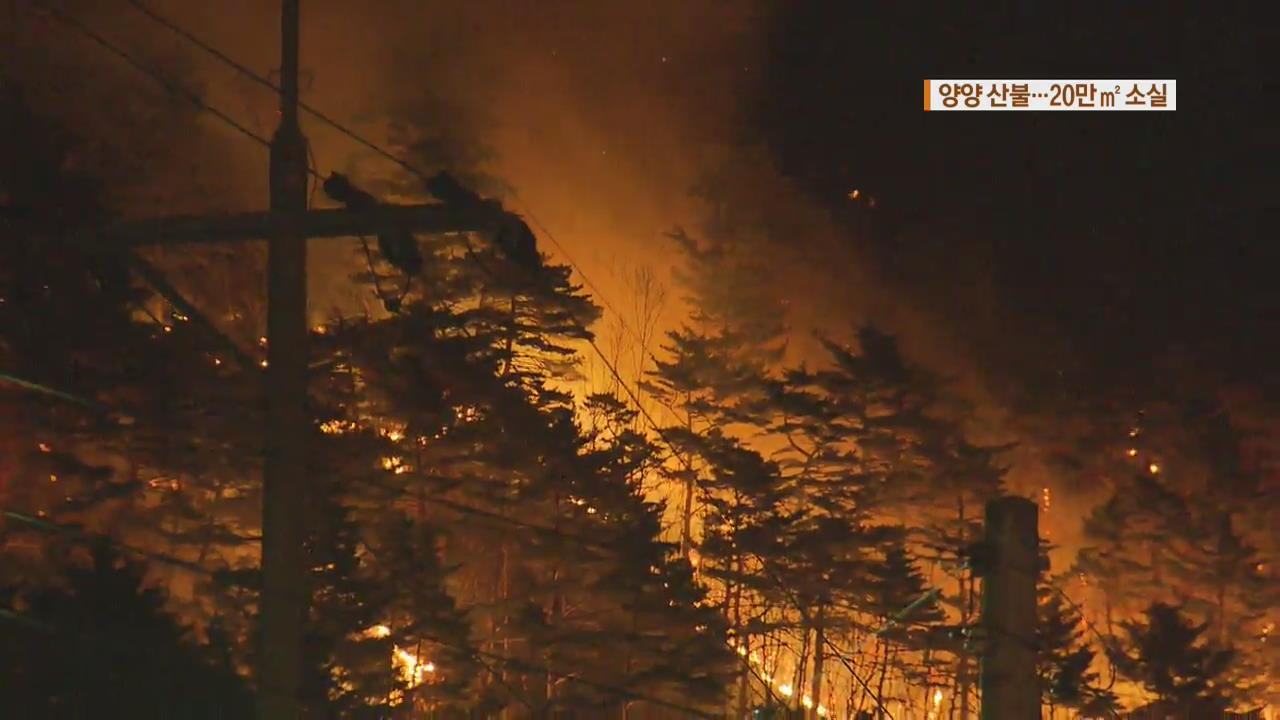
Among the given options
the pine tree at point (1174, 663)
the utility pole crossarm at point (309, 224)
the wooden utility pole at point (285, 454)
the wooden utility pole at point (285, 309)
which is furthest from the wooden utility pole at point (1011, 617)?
the pine tree at point (1174, 663)

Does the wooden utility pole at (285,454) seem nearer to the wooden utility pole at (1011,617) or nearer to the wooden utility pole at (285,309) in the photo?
the wooden utility pole at (285,309)

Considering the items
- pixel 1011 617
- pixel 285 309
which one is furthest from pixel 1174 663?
pixel 285 309

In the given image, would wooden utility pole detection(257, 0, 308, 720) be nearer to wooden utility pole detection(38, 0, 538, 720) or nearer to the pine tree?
wooden utility pole detection(38, 0, 538, 720)

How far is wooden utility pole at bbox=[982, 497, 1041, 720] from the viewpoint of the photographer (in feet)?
21.0

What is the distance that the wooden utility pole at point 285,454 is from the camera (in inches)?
289

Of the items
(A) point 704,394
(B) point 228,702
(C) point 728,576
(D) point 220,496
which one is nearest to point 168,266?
(D) point 220,496

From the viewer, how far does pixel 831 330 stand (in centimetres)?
4722

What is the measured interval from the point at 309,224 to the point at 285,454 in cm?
126

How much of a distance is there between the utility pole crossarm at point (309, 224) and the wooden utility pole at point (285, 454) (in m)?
0.09

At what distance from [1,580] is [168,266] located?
13.4 meters

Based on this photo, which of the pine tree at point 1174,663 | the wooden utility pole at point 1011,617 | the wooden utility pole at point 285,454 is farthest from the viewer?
the pine tree at point 1174,663

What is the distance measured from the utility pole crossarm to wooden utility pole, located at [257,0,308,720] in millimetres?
87

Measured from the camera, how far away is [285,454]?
7.44 meters

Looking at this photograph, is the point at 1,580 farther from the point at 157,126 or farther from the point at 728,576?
the point at 157,126
